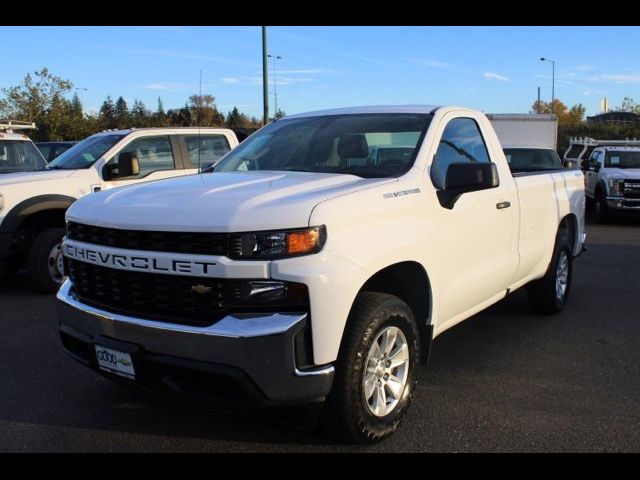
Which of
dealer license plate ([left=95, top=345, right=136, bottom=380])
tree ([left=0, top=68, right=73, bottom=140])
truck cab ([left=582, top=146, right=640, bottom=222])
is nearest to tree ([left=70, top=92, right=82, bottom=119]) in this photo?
tree ([left=0, top=68, right=73, bottom=140])

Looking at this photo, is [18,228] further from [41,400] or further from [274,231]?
[274,231]

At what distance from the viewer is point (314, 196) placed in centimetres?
320

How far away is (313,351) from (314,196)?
2.58 ft

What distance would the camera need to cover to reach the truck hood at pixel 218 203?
296 centimetres

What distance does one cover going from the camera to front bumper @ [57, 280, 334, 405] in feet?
9.39

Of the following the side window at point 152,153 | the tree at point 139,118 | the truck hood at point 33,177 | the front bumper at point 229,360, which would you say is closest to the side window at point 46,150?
the tree at point 139,118

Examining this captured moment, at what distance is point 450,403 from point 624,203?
39.1 ft

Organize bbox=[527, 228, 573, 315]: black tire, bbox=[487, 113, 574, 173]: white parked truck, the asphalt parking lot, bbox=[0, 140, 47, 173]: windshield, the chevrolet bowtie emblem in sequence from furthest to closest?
1. bbox=[487, 113, 574, 173]: white parked truck
2. bbox=[0, 140, 47, 173]: windshield
3. bbox=[527, 228, 573, 315]: black tire
4. the asphalt parking lot
5. the chevrolet bowtie emblem

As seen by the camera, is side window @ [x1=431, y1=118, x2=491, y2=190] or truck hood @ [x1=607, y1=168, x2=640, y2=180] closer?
side window @ [x1=431, y1=118, x2=491, y2=190]

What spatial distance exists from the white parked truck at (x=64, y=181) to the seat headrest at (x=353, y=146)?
3.05 meters

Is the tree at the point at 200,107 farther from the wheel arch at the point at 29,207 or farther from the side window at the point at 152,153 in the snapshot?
the wheel arch at the point at 29,207

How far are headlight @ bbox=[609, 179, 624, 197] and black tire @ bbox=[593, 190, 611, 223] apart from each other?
26 centimetres

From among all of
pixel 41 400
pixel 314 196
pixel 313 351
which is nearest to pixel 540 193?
pixel 314 196

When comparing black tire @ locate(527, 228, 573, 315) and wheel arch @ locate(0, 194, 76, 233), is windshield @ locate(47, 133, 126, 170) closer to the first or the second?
wheel arch @ locate(0, 194, 76, 233)
